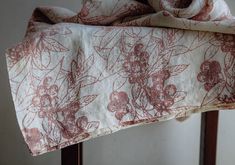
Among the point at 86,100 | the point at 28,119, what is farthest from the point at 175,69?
the point at 28,119

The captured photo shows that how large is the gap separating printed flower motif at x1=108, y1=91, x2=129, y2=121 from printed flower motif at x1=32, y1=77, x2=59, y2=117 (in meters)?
0.10

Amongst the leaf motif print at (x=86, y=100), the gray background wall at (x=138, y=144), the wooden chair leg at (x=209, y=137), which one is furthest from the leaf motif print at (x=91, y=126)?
the gray background wall at (x=138, y=144)

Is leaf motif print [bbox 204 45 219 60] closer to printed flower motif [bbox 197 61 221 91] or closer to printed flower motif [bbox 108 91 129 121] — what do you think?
printed flower motif [bbox 197 61 221 91]

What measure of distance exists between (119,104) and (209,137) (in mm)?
390

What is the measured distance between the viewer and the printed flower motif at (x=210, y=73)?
23.4 inches

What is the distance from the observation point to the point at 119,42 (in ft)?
1.90

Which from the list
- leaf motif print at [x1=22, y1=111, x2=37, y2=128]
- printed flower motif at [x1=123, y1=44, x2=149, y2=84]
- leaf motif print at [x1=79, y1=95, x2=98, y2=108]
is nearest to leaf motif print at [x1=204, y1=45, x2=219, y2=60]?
printed flower motif at [x1=123, y1=44, x2=149, y2=84]

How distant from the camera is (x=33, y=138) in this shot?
0.53 m

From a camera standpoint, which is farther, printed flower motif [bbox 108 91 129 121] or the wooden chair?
the wooden chair

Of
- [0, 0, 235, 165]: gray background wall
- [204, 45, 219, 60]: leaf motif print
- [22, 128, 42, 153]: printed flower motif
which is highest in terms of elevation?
[204, 45, 219, 60]: leaf motif print

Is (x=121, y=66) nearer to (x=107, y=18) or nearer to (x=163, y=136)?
(x=107, y=18)

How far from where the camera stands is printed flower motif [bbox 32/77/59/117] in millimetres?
541

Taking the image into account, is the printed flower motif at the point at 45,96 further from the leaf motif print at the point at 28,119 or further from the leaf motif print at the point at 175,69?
the leaf motif print at the point at 175,69

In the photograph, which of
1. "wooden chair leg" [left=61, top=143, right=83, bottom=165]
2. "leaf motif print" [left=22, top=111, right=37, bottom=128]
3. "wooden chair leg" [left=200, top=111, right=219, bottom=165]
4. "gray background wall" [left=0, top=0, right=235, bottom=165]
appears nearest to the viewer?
"leaf motif print" [left=22, top=111, right=37, bottom=128]
